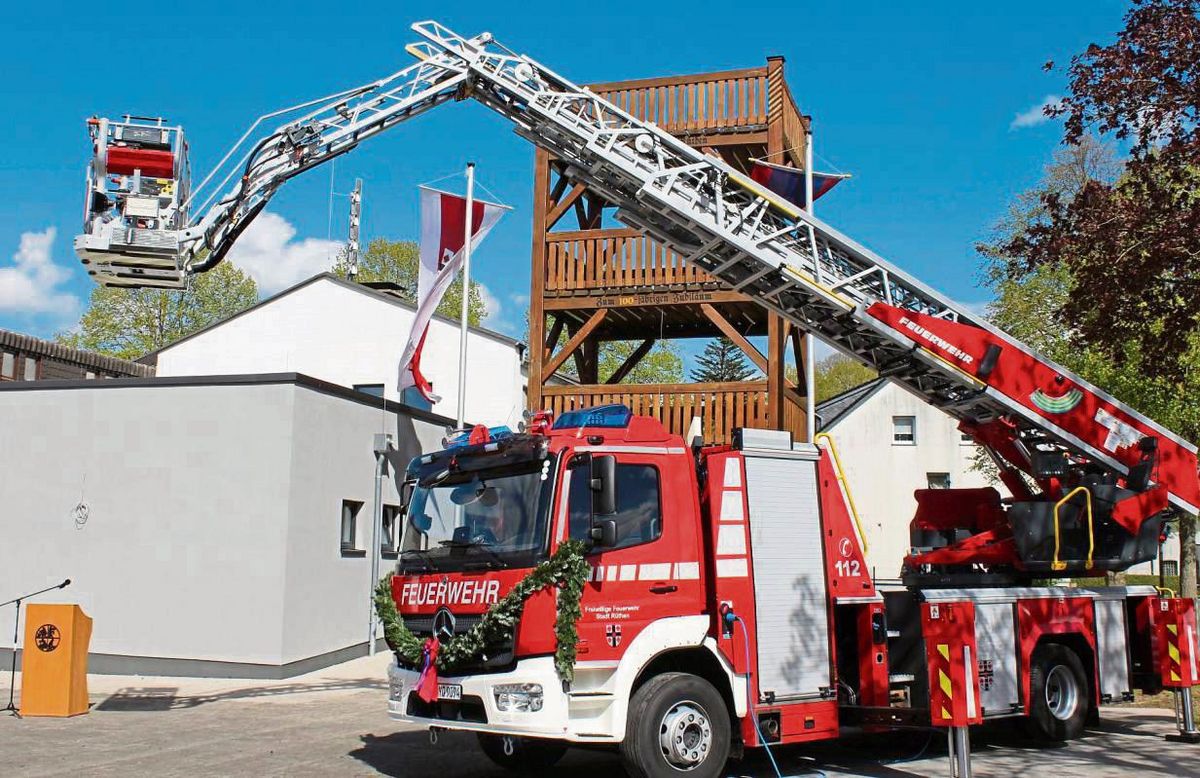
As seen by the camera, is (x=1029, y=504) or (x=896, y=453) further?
(x=896, y=453)

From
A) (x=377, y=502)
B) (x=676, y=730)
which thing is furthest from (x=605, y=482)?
(x=377, y=502)

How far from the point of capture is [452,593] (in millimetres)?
8672

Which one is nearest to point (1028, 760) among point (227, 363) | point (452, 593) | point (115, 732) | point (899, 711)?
point (899, 711)

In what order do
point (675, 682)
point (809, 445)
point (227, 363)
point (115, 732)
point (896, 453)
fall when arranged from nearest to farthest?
point (675, 682) → point (809, 445) → point (115, 732) → point (227, 363) → point (896, 453)

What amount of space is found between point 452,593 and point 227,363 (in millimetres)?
Answer: 21756

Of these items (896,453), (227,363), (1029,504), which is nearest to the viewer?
(1029,504)

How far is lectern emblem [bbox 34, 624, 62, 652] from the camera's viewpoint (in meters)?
12.7

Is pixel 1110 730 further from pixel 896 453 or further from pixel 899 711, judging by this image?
pixel 896 453

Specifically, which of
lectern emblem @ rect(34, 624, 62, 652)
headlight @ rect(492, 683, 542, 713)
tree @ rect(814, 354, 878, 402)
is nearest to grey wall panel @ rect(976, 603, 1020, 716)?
headlight @ rect(492, 683, 542, 713)

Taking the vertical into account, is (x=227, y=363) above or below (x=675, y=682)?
above

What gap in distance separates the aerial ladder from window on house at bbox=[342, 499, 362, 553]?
6.42 m

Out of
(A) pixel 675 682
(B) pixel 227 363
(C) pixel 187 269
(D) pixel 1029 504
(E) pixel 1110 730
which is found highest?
(B) pixel 227 363

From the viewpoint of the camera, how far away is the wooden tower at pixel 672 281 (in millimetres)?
19406

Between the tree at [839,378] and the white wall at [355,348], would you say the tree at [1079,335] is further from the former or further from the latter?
the tree at [839,378]
